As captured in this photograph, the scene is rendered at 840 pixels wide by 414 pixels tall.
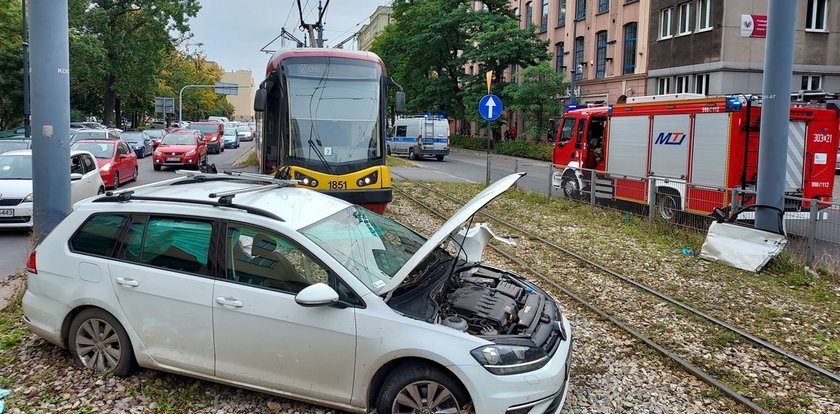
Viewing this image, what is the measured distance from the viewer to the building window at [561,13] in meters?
44.4

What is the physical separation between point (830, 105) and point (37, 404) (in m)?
14.3

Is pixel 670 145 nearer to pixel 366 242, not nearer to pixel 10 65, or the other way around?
pixel 366 242

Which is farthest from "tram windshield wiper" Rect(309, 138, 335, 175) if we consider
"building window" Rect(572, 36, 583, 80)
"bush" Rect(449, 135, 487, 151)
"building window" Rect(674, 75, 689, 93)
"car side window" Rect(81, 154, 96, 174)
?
"bush" Rect(449, 135, 487, 151)

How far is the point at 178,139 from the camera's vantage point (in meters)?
27.5

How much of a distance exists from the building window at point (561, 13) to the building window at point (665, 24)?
35.3 ft

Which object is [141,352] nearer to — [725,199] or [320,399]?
[320,399]

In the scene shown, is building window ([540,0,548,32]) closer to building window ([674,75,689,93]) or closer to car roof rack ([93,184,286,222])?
building window ([674,75,689,93])

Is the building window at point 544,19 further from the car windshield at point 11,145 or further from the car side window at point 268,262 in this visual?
the car side window at point 268,262

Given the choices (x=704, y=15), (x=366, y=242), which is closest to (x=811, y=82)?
(x=704, y=15)

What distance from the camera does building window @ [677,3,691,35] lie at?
1270 inches

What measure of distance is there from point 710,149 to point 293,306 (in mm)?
11092

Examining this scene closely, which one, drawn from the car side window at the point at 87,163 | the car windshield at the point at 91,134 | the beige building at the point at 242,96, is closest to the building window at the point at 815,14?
the car side window at the point at 87,163

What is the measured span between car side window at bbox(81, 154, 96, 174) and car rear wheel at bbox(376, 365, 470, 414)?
11.9m

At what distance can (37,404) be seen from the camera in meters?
4.74
